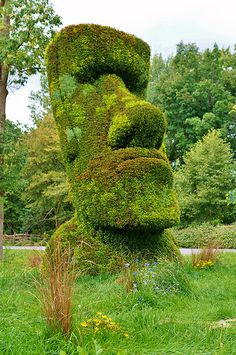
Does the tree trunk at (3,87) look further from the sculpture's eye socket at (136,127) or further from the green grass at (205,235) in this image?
the green grass at (205,235)

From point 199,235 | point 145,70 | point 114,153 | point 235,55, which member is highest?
point 235,55

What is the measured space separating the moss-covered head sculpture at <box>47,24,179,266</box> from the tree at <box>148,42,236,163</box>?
20.5 meters

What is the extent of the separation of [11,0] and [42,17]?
775mm

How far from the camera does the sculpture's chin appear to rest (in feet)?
24.0

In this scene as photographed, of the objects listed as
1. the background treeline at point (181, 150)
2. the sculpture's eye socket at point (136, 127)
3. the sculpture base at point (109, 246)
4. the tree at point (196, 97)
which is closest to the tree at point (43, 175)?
the background treeline at point (181, 150)

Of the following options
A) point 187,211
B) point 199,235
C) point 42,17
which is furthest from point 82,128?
point 187,211

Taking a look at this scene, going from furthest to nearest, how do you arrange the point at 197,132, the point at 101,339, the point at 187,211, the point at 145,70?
the point at 197,132 → the point at 187,211 → the point at 145,70 → the point at 101,339

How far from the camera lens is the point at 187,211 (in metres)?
21.8

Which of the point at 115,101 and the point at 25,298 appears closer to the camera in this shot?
the point at 25,298

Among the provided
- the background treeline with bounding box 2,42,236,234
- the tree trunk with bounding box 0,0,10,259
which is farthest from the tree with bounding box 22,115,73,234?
the tree trunk with bounding box 0,0,10,259

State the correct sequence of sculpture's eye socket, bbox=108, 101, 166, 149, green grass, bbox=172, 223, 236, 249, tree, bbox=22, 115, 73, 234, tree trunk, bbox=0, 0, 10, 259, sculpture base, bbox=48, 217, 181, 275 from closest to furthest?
sculpture base, bbox=48, 217, 181, 275 → sculpture's eye socket, bbox=108, 101, 166, 149 → tree trunk, bbox=0, 0, 10, 259 → green grass, bbox=172, 223, 236, 249 → tree, bbox=22, 115, 73, 234

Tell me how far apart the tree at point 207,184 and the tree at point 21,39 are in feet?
39.8

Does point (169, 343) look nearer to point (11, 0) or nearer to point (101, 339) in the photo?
point (101, 339)

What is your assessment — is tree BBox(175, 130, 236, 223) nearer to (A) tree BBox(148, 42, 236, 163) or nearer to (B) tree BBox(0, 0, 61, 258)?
(A) tree BBox(148, 42, 236, 163)
